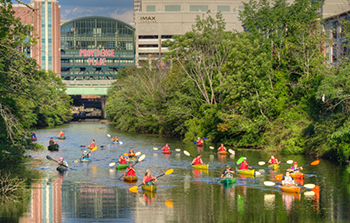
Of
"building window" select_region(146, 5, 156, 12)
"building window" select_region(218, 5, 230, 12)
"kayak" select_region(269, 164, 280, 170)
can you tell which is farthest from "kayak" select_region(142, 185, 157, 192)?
"building window" select_region(218, 5, 230, 12)

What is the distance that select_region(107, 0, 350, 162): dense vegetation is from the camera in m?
35.5

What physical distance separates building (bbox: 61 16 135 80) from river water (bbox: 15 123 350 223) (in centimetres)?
12722

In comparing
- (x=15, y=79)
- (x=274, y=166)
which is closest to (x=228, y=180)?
(x=274, y=166)

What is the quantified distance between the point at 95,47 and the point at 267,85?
126084mm

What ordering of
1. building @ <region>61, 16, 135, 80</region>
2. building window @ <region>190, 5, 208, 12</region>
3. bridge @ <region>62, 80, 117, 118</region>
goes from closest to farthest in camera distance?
bridge @ <region>62, 80, 117, 118</region> → building @ <region>61, 16, 135, 80</region> → building window @ <region>190, 5, 208, 12</region>

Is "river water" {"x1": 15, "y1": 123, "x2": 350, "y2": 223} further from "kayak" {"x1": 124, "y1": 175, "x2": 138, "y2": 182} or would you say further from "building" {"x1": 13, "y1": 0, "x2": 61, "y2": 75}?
"building" {"x1": 13, "y1": 0, "x2": 61, "y2": 75}

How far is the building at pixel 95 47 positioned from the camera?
156625 millimetres

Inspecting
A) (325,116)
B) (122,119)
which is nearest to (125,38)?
(122,119)

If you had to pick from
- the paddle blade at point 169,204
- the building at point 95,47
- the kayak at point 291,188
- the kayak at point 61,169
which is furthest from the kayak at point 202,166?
the building at point 95,47

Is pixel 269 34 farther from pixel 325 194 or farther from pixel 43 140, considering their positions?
pixel 43 140

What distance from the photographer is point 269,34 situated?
1804 inches

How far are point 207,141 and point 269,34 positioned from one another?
598 inches

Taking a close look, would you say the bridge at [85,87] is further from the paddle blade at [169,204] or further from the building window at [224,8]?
the building window at [224,8]

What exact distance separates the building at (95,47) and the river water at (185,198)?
12722 centimetres
